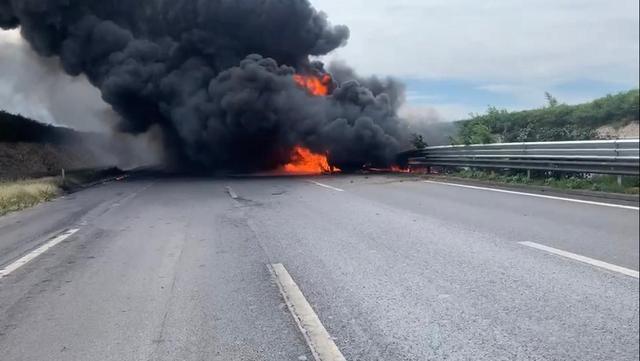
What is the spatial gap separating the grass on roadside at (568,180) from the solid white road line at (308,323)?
7828mm

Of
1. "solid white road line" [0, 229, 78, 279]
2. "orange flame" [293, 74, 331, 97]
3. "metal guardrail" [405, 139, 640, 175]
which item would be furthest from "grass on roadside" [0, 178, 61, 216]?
"orange flame" [293, 74, 331, 97]

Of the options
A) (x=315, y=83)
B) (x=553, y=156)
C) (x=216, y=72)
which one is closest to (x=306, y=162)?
(x=315, y=83)

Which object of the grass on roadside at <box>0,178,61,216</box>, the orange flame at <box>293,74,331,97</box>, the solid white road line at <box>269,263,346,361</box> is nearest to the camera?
the solid white road line at <box>269,263,346,361</box>

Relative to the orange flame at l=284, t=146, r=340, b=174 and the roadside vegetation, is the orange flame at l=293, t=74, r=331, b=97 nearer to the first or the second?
the orange flame at l=284, t=146, r=340, b=174

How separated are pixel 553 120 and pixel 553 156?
36.3 feet

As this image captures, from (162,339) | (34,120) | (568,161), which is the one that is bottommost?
(162,339)

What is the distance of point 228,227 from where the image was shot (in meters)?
8.27

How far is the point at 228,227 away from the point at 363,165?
15160 mm

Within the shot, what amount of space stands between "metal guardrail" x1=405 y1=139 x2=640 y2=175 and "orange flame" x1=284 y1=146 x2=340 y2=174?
298 inches

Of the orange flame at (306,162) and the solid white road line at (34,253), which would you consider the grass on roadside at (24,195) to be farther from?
the orange flame at (306,162)

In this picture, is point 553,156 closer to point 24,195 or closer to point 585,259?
point 585,259

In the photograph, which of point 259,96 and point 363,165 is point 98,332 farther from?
point 259,96

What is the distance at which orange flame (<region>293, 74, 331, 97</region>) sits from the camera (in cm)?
2831

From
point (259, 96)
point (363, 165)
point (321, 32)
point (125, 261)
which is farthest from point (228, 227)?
point (321, 32)
